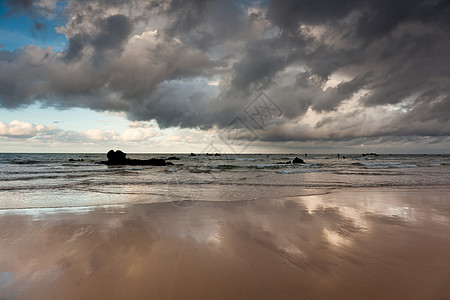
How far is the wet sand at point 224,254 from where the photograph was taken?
291cm

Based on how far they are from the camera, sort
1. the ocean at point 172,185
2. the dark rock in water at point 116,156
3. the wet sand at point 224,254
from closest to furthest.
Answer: the wet sand at point 224,254, the ocean at point 172,185, the dark rock in water at point 116,156

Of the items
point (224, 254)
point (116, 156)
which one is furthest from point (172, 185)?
point (116, 156)

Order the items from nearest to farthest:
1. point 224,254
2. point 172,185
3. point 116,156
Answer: point 224,254, point 172,185, point 116,156

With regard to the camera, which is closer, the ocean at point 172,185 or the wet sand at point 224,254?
the wet sand at point 224,254

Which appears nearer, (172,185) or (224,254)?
(224,254)

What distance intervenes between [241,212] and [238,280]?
380 cm

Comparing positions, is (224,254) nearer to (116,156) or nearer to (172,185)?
(172,185)

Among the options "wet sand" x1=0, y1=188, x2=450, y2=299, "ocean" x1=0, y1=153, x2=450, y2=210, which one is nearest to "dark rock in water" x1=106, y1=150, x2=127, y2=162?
"ocean" x1=0, y1=153, x2=450, y2=210

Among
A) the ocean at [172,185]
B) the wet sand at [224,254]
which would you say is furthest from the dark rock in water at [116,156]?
the wet sand at [224,254]

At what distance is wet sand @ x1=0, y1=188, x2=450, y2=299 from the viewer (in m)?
2.91

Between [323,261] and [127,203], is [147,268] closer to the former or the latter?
[323,261]

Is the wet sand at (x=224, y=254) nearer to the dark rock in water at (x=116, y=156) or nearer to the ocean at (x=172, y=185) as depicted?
the ocean at (x=172, y=185)

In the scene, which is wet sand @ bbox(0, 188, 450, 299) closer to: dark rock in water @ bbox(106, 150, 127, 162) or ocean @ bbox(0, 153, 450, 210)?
ocean @ bbox(0, 153, 450, 210)

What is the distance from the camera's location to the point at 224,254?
13.0 ft
